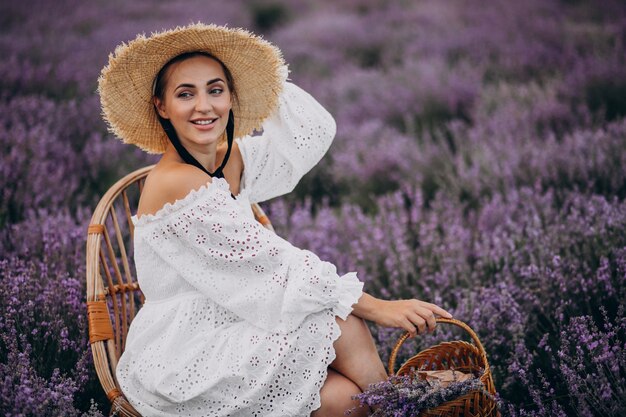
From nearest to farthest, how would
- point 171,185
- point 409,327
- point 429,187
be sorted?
point 409,327
point 171,185
point 429,187

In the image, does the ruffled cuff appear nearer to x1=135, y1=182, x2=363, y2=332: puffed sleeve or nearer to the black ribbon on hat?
x1=135, y1=182, x2=363, y2=332: puffed sleeve

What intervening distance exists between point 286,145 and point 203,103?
1.57 ft

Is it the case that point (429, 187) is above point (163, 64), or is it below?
below

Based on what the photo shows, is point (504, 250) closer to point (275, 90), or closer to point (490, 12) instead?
point (275, 90)

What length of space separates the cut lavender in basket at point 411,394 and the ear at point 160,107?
1.16m

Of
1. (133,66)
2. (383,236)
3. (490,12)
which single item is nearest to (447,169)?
(383,236)

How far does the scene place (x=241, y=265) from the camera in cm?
185

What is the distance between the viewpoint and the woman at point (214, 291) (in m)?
1.77

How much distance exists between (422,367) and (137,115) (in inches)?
51.8

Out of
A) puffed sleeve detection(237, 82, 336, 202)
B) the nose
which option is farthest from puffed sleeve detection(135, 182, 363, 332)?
puffed sleeve detection(237, 82, 336, 202)

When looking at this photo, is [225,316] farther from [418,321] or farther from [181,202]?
[418,321]

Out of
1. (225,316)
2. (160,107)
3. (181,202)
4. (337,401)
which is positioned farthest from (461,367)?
(160,107)

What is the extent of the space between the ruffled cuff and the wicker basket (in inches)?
7.8

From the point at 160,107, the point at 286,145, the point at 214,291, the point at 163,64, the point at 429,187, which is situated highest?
the point at 163,64
